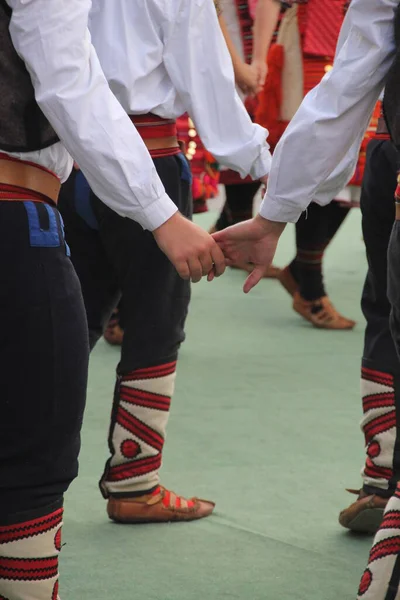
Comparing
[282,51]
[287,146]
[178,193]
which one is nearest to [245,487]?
[178,193]

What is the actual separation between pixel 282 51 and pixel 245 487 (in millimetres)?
2215

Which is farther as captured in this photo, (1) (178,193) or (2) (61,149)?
(1) (178,193)

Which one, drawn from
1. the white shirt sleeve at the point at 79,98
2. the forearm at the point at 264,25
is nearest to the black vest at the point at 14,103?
the white shirt sleeve at the point at 79,98

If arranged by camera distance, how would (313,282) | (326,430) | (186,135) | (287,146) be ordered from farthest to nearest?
(313,282), (186,135), (326,430), (287,146)

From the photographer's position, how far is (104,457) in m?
3.16

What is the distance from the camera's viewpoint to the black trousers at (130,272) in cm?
258

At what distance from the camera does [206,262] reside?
1.80 meters

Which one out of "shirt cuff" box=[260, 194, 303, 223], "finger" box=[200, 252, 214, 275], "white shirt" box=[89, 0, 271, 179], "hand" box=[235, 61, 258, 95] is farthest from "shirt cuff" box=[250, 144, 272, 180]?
"hand" box=[235, 61, 258, 95]

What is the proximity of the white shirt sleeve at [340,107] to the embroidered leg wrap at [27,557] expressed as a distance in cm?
64

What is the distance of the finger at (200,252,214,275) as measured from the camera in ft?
5.84

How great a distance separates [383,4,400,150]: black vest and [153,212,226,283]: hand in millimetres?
310

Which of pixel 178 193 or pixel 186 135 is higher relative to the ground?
pixel 178 193

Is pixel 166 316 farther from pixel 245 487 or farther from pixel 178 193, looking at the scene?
pixel 245 487

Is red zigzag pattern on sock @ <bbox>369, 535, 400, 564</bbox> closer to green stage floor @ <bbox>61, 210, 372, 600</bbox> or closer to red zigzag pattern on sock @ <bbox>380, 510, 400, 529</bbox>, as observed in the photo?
red zigzag pattern on sock @ <bbox>380, 510, 400, 529</bbox>
